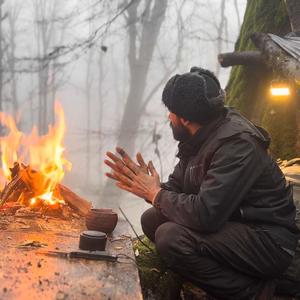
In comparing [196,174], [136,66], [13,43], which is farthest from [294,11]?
Answer: [13,43]

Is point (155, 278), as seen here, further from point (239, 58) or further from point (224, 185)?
point (239, 58)

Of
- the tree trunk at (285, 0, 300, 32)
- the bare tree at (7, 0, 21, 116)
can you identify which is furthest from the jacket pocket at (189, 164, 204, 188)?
the bare tree at (7, 0, 21, 116)

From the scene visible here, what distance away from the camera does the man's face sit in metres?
3.58

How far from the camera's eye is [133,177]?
361cm

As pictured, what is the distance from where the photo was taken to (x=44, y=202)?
5328 millimetres

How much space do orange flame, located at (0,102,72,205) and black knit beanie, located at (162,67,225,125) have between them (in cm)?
266

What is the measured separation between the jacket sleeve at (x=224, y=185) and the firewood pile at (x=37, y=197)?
266cm

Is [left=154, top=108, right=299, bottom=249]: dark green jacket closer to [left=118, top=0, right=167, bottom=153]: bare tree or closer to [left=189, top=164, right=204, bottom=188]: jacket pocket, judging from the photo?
[left=189, top=164, right=204, bottom=188]: jacket pocket

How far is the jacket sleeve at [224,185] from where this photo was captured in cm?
295

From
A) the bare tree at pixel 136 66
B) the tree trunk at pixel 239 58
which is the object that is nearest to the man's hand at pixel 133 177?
the tree trunk at pixel 239 58

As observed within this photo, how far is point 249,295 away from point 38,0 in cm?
4770

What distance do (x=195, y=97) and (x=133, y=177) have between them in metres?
0.93

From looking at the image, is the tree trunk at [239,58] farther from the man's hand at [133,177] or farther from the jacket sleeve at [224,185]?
the jacket sleeve at [224,185]

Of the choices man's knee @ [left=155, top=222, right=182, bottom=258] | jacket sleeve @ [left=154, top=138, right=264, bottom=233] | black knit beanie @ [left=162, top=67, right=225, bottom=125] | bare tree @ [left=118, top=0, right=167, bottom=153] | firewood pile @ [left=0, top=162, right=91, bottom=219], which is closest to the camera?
jacket sleeve @ [left=154, top=138, right=264, bottom=233]
